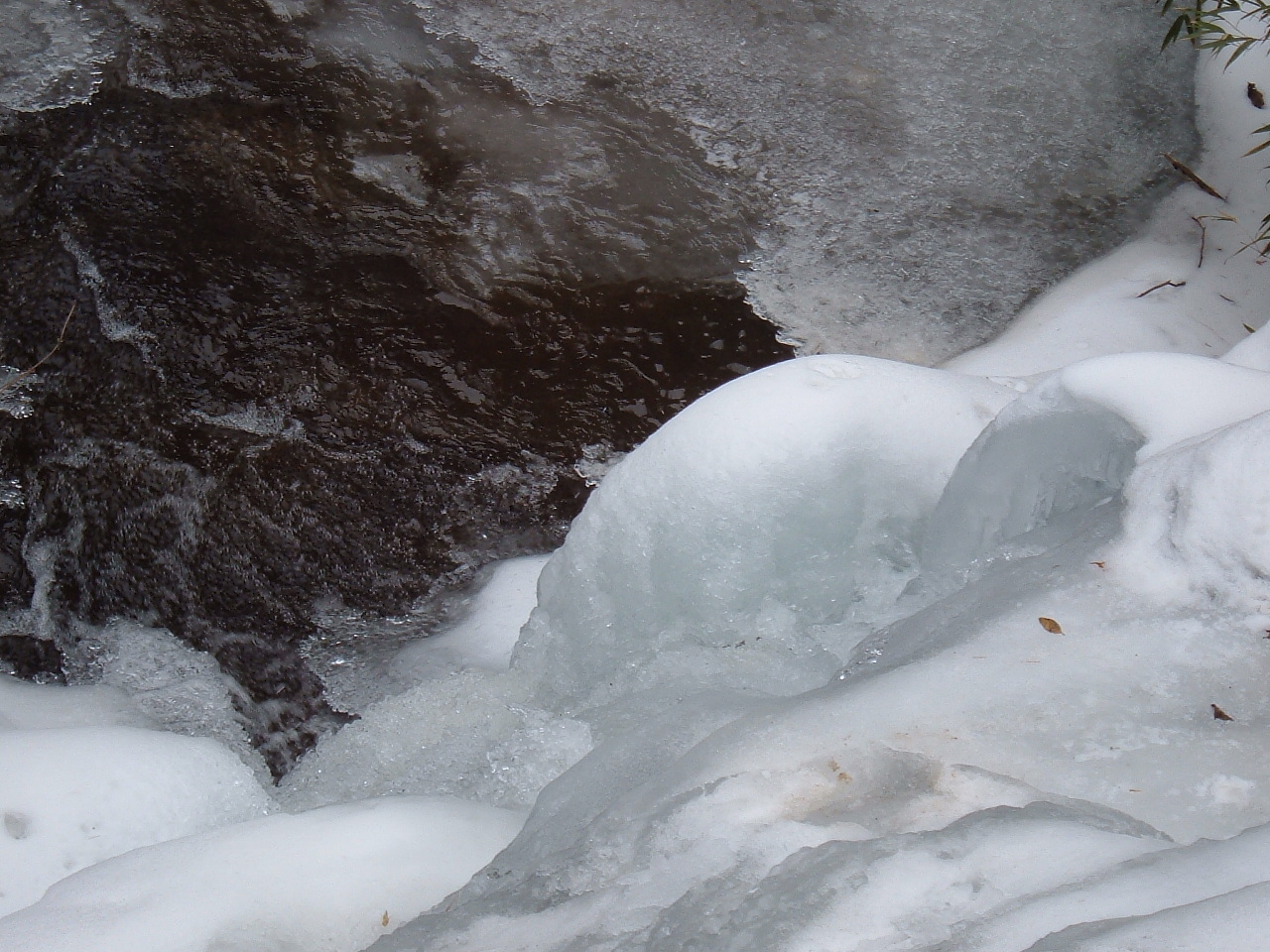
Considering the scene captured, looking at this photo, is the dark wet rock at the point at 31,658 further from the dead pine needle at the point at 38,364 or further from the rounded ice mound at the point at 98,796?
the dead pine needle at the point at 38,364

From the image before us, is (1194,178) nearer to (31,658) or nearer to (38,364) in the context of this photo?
(38,364)

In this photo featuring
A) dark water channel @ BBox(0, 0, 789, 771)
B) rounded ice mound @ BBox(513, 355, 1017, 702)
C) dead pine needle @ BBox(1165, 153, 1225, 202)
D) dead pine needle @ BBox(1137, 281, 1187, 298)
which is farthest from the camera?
dead pine needle @ BBox(1165, 153, 1225, 202)

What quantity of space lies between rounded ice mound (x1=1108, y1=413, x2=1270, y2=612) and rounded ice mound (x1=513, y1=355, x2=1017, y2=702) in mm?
420

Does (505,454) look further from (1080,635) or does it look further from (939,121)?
(939,121)

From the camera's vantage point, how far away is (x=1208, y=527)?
1.35 meters

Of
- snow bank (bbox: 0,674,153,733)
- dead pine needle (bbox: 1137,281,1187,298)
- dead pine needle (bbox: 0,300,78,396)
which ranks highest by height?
dead pine needle (bbox: 1137,281,1187,298)

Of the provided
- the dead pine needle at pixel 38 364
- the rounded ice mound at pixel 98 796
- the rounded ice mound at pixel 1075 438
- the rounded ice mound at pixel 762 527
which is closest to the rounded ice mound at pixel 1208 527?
the rounded ice mound at pixel 1075 438

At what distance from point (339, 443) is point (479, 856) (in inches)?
58.1

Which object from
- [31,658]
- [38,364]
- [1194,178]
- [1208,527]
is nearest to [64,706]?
[31,658]

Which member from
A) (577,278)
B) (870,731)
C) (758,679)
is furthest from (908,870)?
(577,278)

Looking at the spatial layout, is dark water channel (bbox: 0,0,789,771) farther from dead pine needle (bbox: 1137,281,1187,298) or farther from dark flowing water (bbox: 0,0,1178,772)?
dead pine needle (bbox: 1137,281,1187,298)

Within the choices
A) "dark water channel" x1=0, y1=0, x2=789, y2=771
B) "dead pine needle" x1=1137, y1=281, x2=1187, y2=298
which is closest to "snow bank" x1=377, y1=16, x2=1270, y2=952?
"dark water channel" x1=0, y1=0, x2=789, y2=771

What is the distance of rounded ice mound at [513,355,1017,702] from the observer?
5.76ft

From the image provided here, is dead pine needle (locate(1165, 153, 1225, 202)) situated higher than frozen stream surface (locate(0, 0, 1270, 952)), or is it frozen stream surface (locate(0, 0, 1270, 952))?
dead pine needle (locate(1165, 153, 1225, 202))
